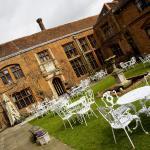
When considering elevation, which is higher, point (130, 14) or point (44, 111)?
point (130, 14)

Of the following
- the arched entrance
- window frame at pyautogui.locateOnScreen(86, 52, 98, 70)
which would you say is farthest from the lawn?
window frame at pyautogui.locateOnScreen(86, 52, 98, 70)

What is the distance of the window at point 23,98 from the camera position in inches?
963

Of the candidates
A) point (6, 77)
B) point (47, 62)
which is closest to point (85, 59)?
point (47, 62)

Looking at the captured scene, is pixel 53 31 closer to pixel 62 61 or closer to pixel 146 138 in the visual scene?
pixel 62 61

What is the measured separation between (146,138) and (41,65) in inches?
825

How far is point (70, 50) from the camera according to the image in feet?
93.7

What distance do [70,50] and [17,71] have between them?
6815 millimetres

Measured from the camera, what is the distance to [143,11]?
21.5 meters

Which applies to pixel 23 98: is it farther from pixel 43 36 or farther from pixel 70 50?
pixel 43 36

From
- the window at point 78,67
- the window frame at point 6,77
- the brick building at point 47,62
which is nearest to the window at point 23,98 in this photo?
the brick building at point 47,62

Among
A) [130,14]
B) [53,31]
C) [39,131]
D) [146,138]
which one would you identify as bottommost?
[146,138]

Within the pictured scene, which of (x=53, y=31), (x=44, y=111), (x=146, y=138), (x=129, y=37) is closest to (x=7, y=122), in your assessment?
(x=44, y=111)

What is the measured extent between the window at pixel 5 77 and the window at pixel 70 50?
7190 millimetres

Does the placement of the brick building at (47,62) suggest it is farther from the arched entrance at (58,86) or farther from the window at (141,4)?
the window at (141,4)
